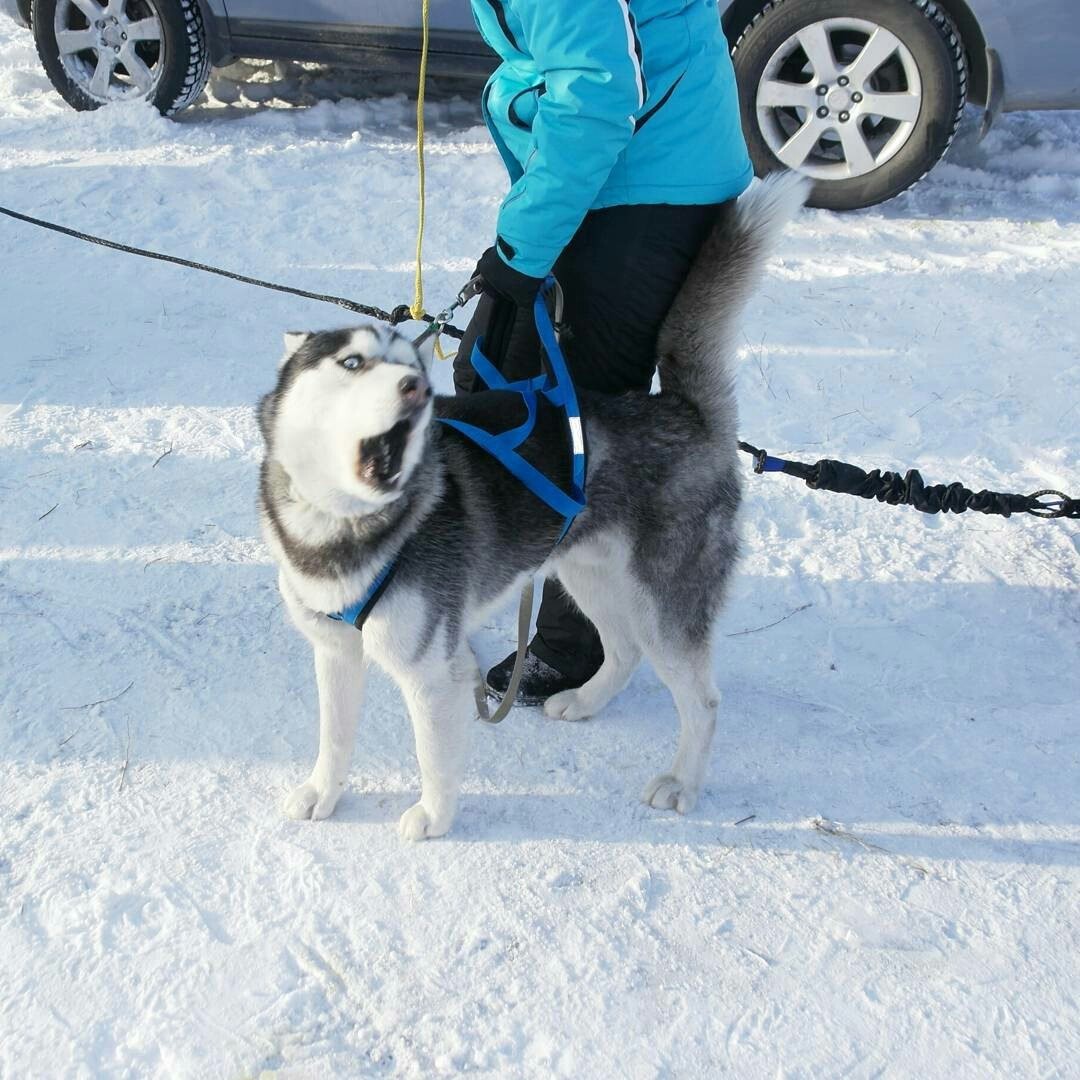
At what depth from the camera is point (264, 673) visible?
3039mm

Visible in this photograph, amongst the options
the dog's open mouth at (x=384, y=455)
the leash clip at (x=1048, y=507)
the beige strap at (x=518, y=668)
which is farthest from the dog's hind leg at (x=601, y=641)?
the leash clip at (x=1048, y=507)

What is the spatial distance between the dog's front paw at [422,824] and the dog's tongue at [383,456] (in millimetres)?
991

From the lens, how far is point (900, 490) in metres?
2.84

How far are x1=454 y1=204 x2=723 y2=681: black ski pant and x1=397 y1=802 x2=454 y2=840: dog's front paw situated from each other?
46.4 inches

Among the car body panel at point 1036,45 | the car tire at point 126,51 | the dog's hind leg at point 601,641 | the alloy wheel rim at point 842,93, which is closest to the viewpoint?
the dog's hind leg at point 601,641

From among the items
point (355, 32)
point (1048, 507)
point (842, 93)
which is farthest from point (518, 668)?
point (355, 32)

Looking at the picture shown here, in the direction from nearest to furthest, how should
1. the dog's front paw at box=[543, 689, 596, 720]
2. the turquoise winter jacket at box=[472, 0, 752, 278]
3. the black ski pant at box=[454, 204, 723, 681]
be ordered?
the turquoise winter jacket at box=[472, 0, 752, 278] < the black ski pant at box=[454, 204, 723, 681] < the dog's front paw at box=[543, 689, 596, 720]

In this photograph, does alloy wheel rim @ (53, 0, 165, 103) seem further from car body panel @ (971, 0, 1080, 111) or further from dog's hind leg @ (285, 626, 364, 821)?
dog's hind leg @ (285, 626, 364, 821)

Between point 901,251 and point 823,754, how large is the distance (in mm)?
3298

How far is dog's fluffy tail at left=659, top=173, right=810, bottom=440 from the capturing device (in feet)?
7.77

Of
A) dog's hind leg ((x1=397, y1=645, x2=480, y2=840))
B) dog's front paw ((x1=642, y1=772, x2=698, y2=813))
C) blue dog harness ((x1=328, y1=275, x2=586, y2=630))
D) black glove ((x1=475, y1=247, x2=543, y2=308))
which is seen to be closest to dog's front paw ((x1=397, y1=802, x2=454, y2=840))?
dog's hind leg ((x1=397, y1=645, x2=480, y2=840))

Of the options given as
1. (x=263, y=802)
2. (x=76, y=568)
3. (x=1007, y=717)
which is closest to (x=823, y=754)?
(x=1007, y=717)

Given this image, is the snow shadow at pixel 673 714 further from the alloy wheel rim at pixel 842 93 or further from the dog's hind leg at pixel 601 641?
the alloy wheel rim at pixel 842 93

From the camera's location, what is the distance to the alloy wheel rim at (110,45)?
5.86m
